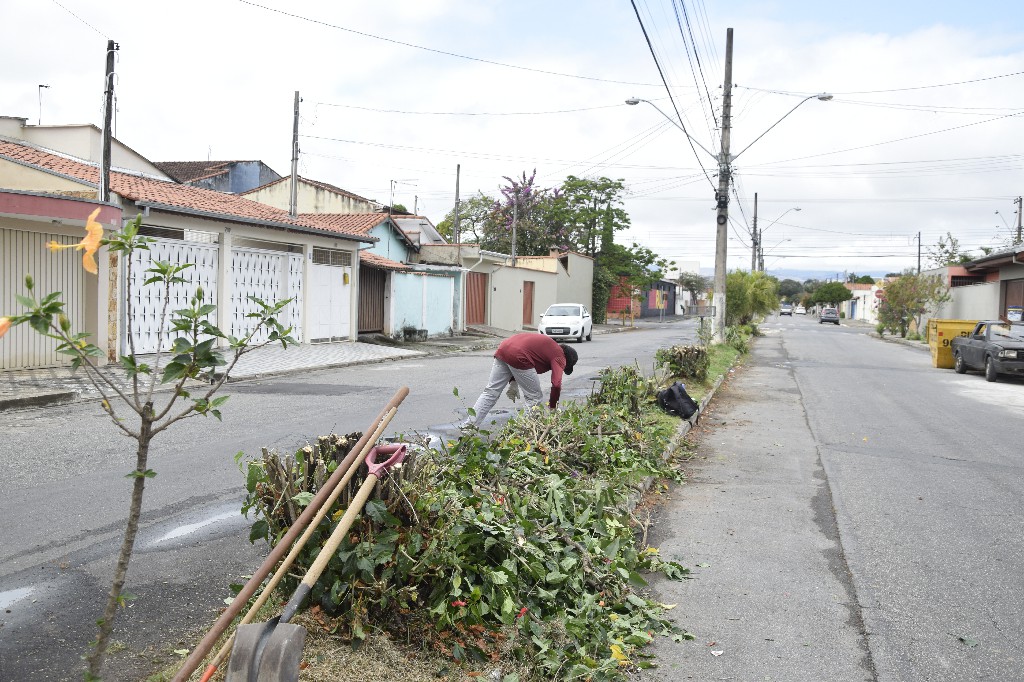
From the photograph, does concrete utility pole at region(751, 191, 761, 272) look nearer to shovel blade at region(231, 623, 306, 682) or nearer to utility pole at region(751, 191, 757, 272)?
utility pole at region(751, 191, 757, 272)

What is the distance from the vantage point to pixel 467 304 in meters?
34.9

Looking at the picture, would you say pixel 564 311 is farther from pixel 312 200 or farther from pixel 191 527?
pixel 191 527

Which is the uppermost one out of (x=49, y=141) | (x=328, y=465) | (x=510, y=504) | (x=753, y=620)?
(x=49, y=141)

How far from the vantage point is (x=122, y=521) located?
19.2ft

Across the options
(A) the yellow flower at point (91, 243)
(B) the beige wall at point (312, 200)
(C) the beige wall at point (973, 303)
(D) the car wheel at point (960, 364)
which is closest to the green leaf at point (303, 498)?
(A) the yellow flower at point (91, 243)

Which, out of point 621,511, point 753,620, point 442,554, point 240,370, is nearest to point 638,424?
point 621,511

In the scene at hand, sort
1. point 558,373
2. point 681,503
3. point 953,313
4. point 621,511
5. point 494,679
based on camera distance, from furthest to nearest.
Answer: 1. point 953,313
2. point 558,373
3. point 681,503
4. point 621,511
5. point 494,679

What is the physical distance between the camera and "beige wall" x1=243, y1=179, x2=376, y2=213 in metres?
38.5

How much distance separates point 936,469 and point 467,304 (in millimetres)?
26882

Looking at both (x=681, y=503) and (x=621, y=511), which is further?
(x=681, y=503)

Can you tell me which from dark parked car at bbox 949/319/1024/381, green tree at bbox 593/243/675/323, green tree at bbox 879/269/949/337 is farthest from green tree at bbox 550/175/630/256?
dark parked car at bbox 949/319/1024/381

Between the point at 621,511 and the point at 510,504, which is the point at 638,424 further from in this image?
the point at 510,504

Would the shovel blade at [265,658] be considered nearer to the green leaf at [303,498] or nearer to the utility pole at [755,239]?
Answer: the green leaf at [303,498]

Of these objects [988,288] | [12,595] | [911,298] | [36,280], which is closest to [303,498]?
[12,595]
